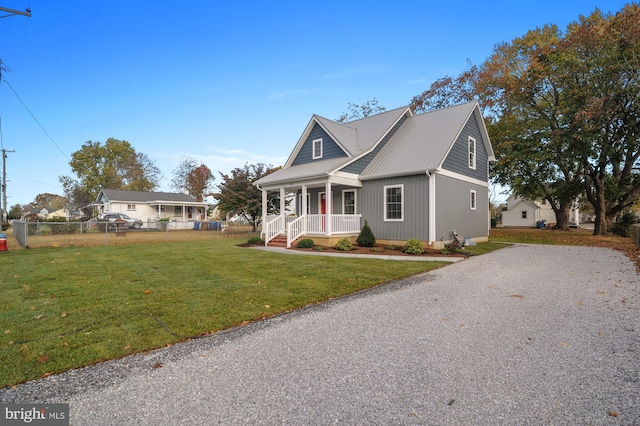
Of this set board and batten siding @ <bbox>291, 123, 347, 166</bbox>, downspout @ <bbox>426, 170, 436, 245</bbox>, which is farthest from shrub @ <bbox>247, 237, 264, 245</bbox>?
downspout @ <bbox>426, 170, 436, 245</bbox>

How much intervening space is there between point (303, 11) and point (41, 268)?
1398 centimetres

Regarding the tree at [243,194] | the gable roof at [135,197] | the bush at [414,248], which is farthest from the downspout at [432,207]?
the gable roof at [135,197]

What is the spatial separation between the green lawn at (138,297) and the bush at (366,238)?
3.82 metres

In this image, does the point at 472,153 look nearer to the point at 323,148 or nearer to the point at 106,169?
the point at 323,148

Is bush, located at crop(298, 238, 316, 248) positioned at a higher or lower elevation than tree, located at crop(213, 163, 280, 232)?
lower

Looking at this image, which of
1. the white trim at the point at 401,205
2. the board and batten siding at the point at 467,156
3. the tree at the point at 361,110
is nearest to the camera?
the white trim at the point at 401,205

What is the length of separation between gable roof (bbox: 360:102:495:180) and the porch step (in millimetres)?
4747

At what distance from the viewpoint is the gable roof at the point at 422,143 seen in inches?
546

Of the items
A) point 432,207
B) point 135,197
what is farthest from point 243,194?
Result: point 135,197

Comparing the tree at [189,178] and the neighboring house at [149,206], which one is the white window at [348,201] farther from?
the tree at [189,178]

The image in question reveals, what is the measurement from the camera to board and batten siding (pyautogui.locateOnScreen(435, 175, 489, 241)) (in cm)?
Result: 1378

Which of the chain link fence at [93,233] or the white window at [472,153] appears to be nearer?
the chain link fence at [93,233]

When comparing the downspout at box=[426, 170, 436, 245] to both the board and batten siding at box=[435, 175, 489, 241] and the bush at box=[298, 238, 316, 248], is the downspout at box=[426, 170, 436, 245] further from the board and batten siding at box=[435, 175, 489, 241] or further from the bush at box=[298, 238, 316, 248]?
the bush at box=[298, 238, 316, 248]

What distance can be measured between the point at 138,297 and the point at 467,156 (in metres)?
15.6
